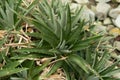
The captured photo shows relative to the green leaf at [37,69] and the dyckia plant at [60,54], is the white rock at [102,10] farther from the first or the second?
the green leaf at [37,69]

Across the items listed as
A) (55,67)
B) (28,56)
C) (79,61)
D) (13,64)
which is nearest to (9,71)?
(13,64)

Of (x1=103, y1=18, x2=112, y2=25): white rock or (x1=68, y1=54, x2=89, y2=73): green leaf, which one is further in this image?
(x1=103, y1=18, x2=112, y2=25): white rock

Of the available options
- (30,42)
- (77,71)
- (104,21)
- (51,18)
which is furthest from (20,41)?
(104,21)

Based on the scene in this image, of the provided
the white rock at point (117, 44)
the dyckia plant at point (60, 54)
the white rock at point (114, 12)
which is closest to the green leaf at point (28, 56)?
the dyckia plant at point (60, 54)

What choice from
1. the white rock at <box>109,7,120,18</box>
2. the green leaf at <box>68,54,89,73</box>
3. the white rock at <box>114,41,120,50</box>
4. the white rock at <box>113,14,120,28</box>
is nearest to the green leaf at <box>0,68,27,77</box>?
the green leaf at <box>68,54,89,73</box>

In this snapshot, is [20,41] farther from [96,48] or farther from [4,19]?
[96,48]

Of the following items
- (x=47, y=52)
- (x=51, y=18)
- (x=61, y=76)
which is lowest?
(x=61, y=76)

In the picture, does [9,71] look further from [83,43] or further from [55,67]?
[83,43]

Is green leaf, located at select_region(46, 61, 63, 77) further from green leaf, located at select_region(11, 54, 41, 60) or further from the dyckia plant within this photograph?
green leaf, located at select_region(11, 54, 41, 60)
